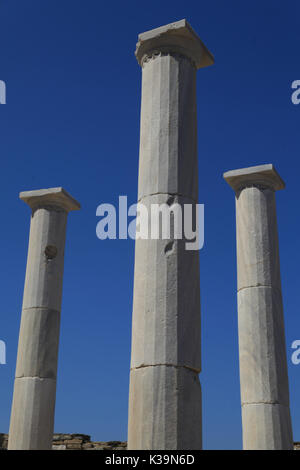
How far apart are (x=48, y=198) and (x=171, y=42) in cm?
1425

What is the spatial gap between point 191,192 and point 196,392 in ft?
18.6

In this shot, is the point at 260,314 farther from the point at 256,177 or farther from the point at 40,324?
the point at 40,324

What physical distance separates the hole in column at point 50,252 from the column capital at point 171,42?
13623mm

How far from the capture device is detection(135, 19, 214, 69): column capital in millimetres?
18969

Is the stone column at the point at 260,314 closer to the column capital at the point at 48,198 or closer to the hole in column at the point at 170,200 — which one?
the column capital at the point at 48,198

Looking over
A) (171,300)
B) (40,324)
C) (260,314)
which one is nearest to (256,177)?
(260,314)

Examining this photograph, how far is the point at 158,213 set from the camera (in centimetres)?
1728

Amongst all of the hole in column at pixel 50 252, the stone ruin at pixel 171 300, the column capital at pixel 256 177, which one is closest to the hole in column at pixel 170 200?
the stone ruin at pixel 171 300

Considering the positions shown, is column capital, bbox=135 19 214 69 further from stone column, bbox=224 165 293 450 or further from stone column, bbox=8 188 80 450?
stone column, bbox=8 188 80 450

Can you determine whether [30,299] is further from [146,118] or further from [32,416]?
[146,118]

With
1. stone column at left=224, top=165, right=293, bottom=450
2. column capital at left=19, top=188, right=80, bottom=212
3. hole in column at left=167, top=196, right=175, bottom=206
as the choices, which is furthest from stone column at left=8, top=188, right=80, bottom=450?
hole in column at left=167, top=196, right=175, bottom=206

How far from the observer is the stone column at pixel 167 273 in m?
15.6

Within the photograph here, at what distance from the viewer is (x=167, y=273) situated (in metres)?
16.6

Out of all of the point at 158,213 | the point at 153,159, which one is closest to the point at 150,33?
the point at 153,159
